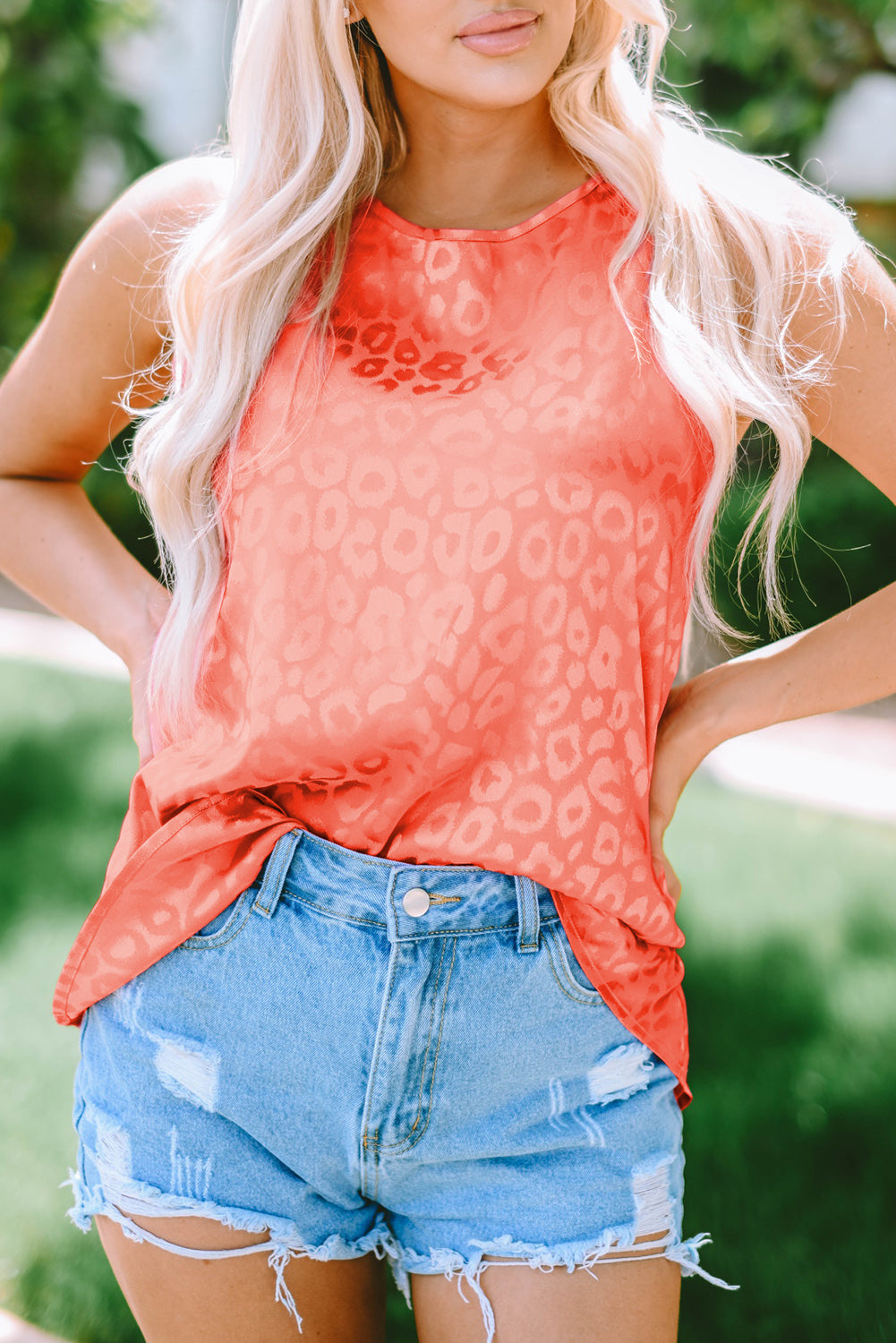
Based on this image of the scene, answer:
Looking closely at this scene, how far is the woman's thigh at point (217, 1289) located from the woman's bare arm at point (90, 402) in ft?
2.48

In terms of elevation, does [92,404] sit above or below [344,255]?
below

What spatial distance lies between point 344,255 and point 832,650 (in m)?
0.79

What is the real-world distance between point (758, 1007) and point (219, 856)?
2.78 meters

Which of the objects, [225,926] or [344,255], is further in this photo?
[344,255]

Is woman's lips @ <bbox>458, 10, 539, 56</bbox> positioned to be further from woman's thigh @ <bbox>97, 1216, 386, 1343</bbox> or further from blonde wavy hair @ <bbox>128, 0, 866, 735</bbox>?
woman's thigh @ <bbox>97, 1216, 386, 1343</bbox>

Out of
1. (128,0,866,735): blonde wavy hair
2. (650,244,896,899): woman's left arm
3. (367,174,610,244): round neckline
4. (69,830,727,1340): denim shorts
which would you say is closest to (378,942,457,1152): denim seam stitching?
(69,830,727,1340): denim shorts

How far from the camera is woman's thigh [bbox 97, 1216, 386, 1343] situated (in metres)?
1.45

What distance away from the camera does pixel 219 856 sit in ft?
4.83

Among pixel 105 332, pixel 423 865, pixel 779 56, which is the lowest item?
pixel 423 865

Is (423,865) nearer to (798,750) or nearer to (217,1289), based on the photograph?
(217,1289)

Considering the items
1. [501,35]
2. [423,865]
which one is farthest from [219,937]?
[501,35]

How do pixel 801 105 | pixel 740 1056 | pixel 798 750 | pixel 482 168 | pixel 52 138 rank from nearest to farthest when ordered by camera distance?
pixel 482 168
pixel 740 1056
pixel 798 750
pixel 801 105
pixel 52 138

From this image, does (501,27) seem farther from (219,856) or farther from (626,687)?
(219,856)

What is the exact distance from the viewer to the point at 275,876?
1432 millimetres
